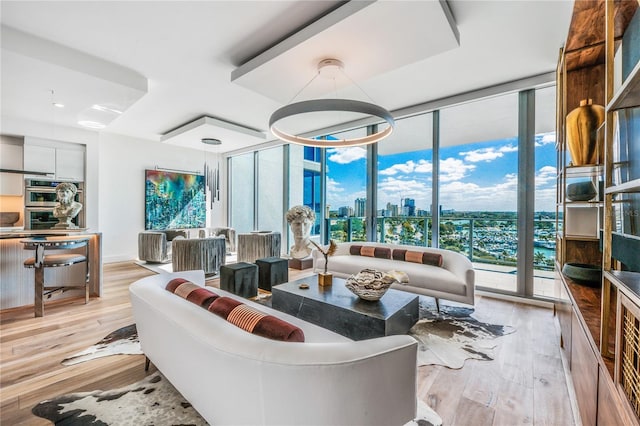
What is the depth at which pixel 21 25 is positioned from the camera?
8.52 feet

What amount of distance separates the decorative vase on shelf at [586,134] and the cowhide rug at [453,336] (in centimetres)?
172

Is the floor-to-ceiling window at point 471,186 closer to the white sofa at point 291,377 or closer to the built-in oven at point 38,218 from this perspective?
the white sofa at point 291,377

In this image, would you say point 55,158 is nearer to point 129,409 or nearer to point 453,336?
point 129,409

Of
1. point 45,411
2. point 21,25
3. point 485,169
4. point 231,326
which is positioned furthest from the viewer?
point 485,169

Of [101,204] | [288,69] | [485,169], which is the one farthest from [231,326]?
[101,204]

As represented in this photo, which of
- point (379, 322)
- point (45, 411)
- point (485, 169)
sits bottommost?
point (45, 411)

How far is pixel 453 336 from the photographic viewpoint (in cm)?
263

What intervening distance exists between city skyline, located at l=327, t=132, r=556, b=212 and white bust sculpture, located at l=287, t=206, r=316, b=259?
1469 millimetres

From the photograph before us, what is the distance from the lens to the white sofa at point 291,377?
0.94 meters

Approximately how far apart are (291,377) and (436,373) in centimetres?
163

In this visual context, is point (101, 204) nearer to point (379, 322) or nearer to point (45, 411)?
point (45, 411)

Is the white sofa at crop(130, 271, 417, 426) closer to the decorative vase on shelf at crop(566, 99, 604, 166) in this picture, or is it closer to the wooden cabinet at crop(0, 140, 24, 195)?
the decorative vase on shelf at crop(566, 99, 604, 166)

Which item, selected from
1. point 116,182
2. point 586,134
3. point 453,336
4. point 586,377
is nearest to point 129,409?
point 586,377

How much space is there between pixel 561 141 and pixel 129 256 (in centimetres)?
822
